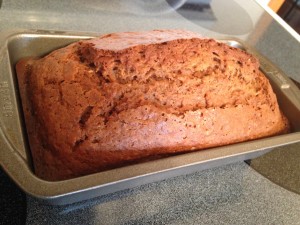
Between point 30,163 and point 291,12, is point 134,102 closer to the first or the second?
point 30,163

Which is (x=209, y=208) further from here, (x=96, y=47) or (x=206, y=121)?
(x=96, y=47)

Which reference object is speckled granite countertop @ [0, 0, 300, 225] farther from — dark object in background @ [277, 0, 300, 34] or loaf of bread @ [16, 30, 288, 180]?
dark object in background @ [277, 0, 300, 34]

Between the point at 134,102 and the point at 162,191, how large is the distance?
28 centimetres

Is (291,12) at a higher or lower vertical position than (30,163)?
lower

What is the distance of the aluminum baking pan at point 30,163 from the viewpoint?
0.53 m

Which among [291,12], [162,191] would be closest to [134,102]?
[162,191]

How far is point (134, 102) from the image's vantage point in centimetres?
70

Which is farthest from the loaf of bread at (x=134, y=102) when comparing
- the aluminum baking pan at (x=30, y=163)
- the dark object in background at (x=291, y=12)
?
the dark object in background at (x=291, y=12)

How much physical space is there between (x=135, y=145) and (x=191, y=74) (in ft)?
0.94

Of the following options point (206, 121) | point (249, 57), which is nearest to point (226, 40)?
point (249, 57)

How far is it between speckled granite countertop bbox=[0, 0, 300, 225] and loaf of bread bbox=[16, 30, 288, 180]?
11 cm

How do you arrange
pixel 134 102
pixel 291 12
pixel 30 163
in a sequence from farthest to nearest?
pixel 291 12
pixel 134 102
pixel 30 163

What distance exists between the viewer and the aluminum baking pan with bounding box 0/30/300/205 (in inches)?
20.7

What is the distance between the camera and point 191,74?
0.80m
